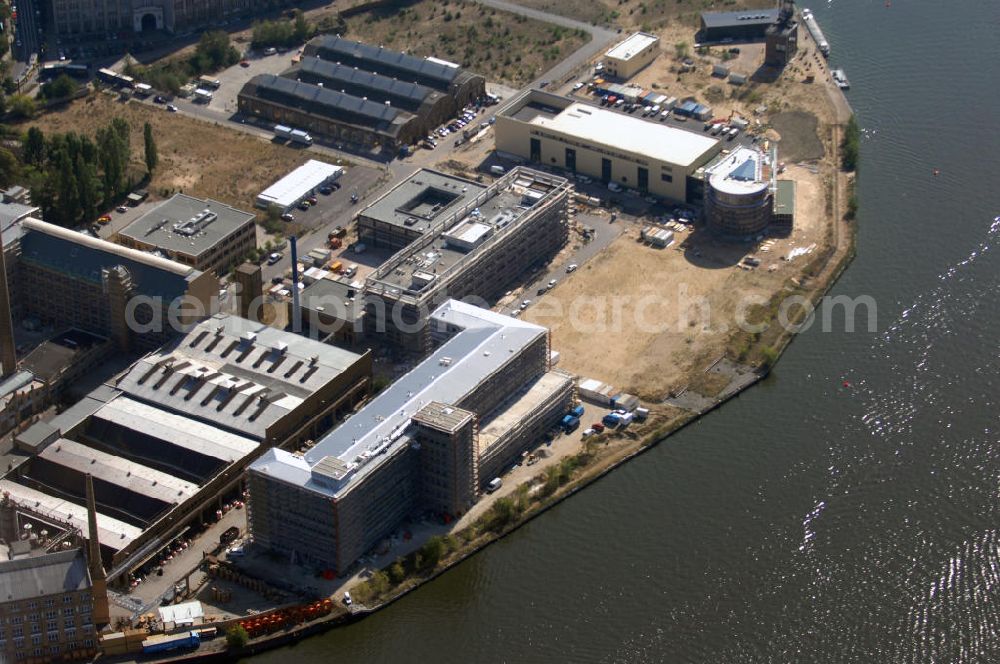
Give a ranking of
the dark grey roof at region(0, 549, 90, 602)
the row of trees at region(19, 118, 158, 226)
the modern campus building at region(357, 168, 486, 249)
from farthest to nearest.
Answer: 1. the row of trees at region(19, 118, 158, 226)
2. the modern campus building at region(357, 168, 486, 249)
3. the dark grey roof at region(0, 549, 90, 602)

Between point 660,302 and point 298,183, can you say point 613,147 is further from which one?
→ point 298,183

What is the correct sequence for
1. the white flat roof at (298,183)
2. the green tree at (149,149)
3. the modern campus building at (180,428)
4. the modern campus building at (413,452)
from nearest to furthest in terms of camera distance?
the modern campus building at (413,452) < the modern campus building at (180,428) < the white flat roof at (298,183) < the green tree at (149,149)

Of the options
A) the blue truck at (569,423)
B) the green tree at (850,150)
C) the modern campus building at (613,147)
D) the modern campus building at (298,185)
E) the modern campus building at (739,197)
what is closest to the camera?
the blue truck at (569,423)

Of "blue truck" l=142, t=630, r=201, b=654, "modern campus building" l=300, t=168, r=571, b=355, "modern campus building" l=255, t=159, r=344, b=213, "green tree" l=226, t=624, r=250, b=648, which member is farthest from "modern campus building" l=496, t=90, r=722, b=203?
"blue truck" l=142, t=630, r=201, b=654

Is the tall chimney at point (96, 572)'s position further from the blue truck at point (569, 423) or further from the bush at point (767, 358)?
the bush at point (767, 358)

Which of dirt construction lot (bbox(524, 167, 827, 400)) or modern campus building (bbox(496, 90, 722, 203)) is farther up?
modern campus building (bbox(496, 90, 722, 203))

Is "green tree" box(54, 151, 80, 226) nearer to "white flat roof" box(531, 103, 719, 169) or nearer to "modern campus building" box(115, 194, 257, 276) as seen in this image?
"modern campus building" box(115, 194, 257, 276)

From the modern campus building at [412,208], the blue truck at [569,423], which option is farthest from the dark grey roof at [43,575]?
the modern campus building at [412,208]
